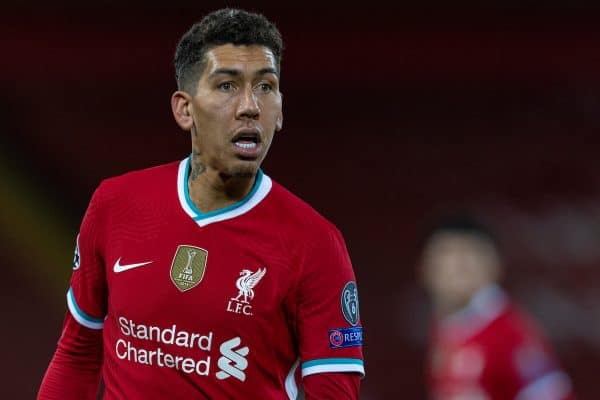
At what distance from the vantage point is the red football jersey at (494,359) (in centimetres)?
417

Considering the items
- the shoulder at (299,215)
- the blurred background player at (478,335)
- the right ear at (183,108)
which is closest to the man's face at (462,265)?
the blurred background player at (478,335)

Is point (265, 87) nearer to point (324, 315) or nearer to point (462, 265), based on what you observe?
point (324, 315)

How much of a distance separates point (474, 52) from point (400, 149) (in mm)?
704

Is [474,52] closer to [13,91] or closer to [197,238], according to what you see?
[13,91]

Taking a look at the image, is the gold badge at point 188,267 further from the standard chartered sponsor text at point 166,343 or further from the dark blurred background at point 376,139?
the dark blurred background at point 376,139

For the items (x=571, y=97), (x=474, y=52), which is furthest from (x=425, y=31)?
(x=571, y=97)

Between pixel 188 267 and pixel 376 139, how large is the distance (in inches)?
175

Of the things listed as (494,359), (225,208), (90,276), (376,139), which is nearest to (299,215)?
(225,208)

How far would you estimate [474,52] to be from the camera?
21.6 ft

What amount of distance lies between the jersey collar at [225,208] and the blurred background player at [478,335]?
1987 mm

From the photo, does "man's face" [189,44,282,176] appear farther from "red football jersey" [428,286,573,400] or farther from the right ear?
"red football jersey" [428,286,573,400]

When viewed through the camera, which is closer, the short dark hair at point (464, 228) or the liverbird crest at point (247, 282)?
the liverbird crest at point (247, 282)

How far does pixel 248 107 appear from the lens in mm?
2316

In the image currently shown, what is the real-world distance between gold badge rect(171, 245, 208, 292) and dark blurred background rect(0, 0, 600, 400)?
421cm
